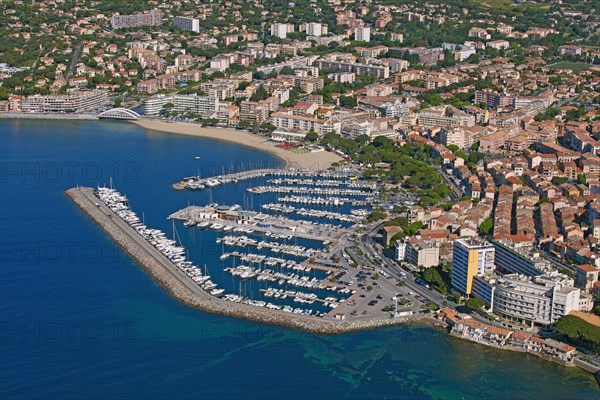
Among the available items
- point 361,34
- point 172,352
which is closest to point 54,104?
point 361,34

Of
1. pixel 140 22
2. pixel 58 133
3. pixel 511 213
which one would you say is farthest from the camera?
pixel 140 22

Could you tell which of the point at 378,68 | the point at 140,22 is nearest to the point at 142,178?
the point at 378,68

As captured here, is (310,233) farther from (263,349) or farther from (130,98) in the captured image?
(130,98)

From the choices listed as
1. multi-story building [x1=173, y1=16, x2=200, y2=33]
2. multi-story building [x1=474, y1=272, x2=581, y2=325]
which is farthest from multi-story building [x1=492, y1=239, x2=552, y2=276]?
multi-story building [x1=173, y1=16, x2=200, y2=33]

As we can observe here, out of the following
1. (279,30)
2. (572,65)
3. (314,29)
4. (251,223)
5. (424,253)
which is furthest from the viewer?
(314,29)

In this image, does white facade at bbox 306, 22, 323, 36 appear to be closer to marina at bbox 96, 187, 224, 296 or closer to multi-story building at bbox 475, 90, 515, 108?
multi-story building at bbox 475, 90, 515, 108

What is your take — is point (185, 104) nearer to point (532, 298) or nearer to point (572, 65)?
point (572, 65)
